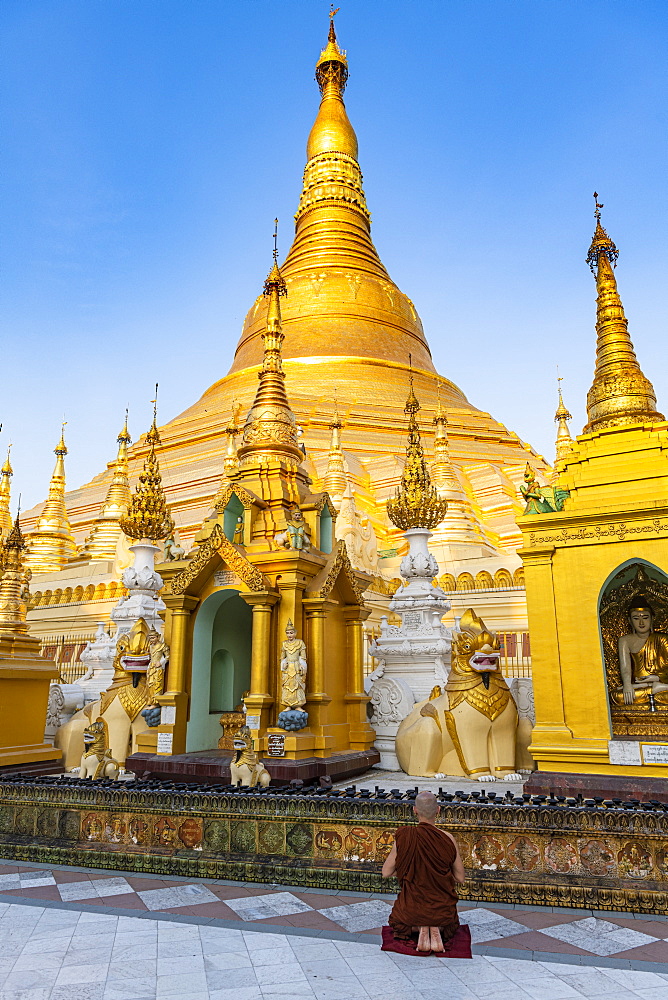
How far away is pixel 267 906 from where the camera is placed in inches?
178

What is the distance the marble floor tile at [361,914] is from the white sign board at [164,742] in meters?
4.28

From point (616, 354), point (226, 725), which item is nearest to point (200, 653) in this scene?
point (226, 725)

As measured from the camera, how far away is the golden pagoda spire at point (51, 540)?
77.4 ft

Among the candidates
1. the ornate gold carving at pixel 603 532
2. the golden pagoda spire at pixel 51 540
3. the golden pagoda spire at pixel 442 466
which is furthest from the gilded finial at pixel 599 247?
the golden pagoda spire at pixel 51 540

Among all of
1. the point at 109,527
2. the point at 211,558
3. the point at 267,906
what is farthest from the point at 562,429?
the point at 267,906

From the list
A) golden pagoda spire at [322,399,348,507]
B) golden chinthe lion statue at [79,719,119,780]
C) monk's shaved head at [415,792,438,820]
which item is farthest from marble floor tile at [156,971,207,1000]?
golden pagoda spire at [322,399,348,507]

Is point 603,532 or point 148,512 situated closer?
point 603,532

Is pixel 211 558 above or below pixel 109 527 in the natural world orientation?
below

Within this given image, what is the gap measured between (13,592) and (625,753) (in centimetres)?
782

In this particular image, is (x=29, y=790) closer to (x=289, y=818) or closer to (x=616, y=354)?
(x=289, y=818)

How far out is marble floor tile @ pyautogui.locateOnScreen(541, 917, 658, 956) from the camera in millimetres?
3779

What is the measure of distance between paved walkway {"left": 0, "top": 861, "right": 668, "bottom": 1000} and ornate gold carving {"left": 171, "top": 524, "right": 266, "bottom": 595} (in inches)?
155

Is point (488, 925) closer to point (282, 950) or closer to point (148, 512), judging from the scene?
point (282, 950)

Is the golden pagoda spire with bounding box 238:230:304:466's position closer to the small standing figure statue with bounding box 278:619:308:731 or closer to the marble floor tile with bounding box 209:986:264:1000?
the small standing figure statue with bounding box 278:619:308:731
